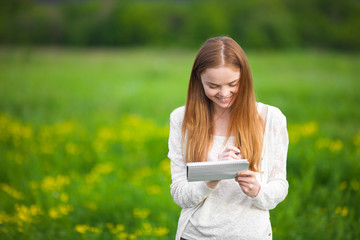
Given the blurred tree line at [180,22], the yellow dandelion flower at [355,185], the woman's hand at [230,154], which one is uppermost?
the blurred tree line at [180,22]

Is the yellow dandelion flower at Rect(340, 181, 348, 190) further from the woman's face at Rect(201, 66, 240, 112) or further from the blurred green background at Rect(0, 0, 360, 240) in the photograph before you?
the woman's face at Rect(201, 66, 240, 112)

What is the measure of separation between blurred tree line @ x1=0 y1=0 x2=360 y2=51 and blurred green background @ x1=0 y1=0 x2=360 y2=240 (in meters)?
0.03

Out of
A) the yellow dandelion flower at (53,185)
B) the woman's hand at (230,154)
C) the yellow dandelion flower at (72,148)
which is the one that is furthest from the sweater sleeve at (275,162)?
the yellow dandelion flower at (72,148)

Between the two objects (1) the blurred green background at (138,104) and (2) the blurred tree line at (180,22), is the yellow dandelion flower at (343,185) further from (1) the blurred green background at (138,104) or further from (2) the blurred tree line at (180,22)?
(2) the blurred tree line at (180,22)

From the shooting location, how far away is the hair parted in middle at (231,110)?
51.5 inches

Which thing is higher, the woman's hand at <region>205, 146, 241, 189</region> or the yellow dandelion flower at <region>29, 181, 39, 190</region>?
the woman's hand at <region>205, 146, 241, 189</region>

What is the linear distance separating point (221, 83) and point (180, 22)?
8004mm

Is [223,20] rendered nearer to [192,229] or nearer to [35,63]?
[35,63]

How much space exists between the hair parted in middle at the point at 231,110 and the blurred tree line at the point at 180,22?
24.0 ft

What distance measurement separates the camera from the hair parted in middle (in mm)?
1309

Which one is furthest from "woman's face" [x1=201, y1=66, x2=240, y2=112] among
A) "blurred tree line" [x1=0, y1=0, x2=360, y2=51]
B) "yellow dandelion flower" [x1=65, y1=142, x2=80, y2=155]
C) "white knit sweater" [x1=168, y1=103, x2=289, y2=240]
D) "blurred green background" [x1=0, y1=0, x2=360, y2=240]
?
"blurred tree line" [x1=0, y1=0, x2=360, y2=51]

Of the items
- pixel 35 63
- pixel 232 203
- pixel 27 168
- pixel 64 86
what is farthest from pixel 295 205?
pixel 35 63

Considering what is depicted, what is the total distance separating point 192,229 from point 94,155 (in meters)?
2.66

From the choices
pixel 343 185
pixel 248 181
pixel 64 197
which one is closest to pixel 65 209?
pixel 64 197
